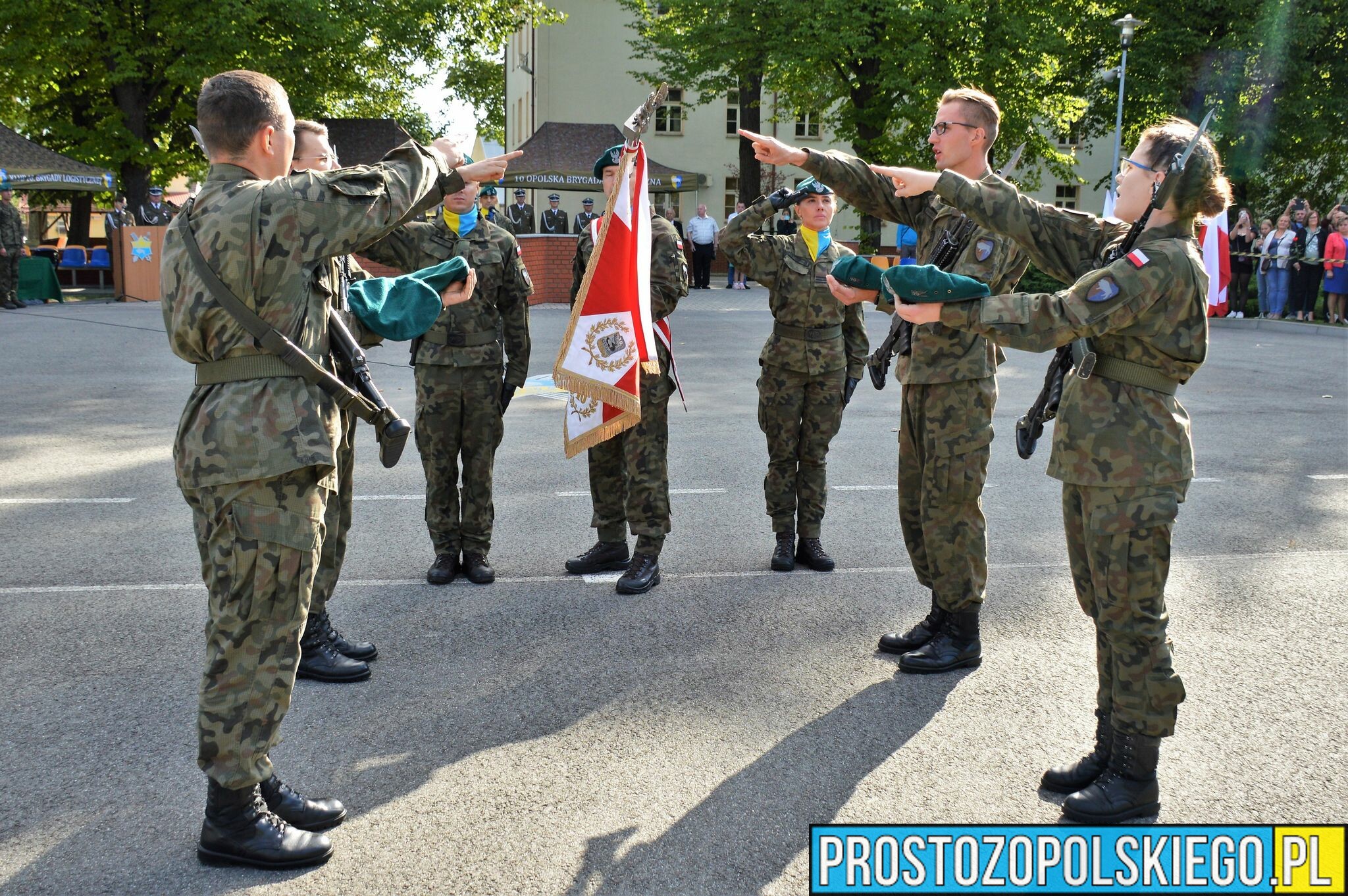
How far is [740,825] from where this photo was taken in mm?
3664

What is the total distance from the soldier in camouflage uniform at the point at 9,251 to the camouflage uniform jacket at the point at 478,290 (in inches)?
669

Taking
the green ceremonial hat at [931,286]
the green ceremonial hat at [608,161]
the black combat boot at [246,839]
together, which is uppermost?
the green ceremonial hat at [608,161]

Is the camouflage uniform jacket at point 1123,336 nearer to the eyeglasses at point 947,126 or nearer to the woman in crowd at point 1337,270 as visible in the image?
the eyeglasses at point 947,126

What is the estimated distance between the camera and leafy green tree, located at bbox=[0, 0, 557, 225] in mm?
26688

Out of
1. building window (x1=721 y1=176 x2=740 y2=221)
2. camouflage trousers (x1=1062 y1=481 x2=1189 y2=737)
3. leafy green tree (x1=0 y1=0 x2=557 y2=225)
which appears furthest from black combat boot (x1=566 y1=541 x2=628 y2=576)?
building window (x1=721 y1=176 x2=740 y2=221)

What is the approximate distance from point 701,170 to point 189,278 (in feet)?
139

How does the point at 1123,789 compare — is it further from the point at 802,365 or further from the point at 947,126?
the point at 802,365

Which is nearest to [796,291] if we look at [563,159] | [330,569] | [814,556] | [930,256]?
[930,256]

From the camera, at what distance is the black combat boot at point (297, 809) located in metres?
3.61

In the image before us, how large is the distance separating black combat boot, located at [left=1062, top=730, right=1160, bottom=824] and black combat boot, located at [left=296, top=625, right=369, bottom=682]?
273 centimetres

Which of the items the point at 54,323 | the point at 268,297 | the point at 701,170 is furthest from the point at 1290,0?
the point at 268,297

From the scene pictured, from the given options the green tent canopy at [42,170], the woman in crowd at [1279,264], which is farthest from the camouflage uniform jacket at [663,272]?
the green tent canopy at [42,170]

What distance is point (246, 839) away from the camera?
341 cm

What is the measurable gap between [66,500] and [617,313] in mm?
4276
